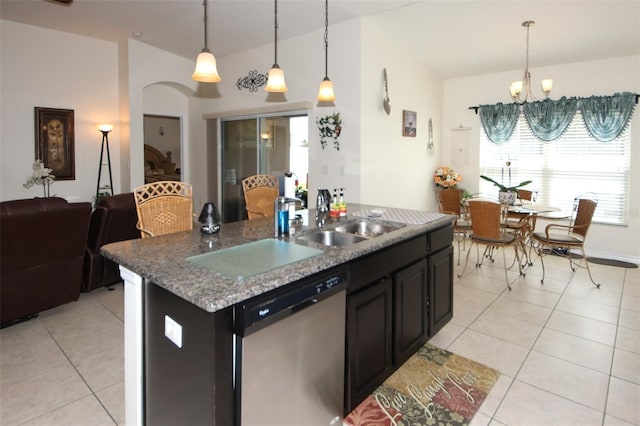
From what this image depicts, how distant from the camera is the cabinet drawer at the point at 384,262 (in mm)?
1873

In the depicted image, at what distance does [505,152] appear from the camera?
6.14 metres

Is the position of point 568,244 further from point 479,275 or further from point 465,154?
point 465,154

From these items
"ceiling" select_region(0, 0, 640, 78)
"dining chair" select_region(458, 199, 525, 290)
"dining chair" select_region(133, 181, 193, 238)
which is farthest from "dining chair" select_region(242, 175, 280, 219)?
"dining chair" select_region(458, 199, 525, 290)

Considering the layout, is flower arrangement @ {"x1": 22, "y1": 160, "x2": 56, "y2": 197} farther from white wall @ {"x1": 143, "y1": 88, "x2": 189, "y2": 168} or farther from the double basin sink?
the double basin sink

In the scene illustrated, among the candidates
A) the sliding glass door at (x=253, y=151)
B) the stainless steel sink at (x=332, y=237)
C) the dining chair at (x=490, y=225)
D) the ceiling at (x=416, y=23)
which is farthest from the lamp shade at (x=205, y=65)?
the dining chair at (x=490, y=225)

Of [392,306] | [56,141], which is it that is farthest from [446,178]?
[56,141]

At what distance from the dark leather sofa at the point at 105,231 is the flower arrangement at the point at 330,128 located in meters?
2.42

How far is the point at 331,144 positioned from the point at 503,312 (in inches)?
108

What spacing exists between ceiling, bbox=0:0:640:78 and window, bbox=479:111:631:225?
3.78 feet

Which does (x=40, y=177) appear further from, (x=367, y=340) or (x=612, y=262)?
(x=612, y=262)

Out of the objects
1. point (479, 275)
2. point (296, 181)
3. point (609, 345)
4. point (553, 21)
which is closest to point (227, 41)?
point (296, 181)

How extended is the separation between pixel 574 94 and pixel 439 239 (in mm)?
4376

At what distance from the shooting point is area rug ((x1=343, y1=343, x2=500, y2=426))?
2.03m

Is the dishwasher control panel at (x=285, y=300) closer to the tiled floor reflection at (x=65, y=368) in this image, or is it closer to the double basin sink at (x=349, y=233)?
the double basin sink at (x=349, y=233)
